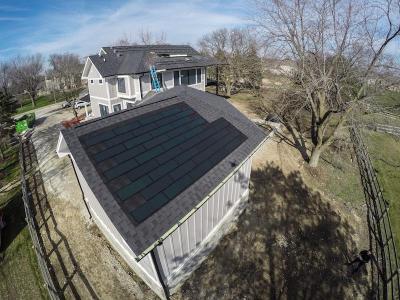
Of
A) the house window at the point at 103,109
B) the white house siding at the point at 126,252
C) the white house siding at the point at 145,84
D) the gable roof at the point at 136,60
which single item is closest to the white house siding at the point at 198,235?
the white house siding at the point at 126,252

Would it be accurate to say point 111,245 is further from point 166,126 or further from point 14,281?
point 166,126

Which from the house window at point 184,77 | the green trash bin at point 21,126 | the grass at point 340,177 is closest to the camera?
the grass at point 340,177

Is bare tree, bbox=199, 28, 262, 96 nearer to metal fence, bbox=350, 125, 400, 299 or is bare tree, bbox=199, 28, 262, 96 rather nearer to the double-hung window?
the double-hung window

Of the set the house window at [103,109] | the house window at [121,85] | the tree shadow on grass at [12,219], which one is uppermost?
the house window at [121,85]

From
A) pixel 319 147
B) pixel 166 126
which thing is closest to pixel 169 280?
pixel 166 126

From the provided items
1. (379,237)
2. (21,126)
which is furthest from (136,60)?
(379,237)

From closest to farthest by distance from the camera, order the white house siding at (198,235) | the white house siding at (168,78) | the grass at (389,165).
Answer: the white house siding at (198,235) → the grass at (389,165) → the white house siding at (168,78)

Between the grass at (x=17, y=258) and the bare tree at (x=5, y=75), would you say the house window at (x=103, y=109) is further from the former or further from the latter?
the bare tree at (x=5, y=75)

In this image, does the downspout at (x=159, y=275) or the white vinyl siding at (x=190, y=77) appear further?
the white vinyl siding at (x=190, y=77)
